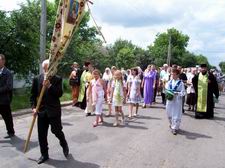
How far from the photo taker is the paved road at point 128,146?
7.52m

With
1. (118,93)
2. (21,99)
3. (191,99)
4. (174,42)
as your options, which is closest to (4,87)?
(118,93)

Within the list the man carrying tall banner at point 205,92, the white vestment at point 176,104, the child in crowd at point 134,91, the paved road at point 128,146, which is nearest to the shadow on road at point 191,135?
the paved road at point 128,146

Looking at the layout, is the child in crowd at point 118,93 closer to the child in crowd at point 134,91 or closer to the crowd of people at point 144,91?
the crowd of people at point 144,91

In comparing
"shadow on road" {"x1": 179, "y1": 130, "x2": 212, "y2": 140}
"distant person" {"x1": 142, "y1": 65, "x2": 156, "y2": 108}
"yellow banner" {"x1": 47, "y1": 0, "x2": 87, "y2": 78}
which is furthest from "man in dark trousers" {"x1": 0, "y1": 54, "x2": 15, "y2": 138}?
"distant person" {"x1": 142, "y1": 65, "x2": 156, "y2": 108}

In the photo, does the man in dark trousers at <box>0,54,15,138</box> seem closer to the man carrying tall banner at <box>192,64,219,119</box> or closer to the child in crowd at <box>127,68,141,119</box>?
the child in crowd at <box>127,68,141,119</box>

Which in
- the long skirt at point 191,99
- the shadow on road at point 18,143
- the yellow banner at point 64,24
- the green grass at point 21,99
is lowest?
the shadow on road at point 18,143

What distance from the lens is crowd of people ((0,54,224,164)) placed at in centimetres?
737

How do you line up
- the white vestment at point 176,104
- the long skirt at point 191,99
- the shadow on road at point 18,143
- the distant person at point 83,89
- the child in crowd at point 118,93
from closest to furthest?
the shadow on road at point 18,143
the white vestment at point 176,104
the child in crowd at point 118,93
the distant person at point 83,89
the long skirt at point 191,99

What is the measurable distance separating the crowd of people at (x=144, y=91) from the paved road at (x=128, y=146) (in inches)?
22.0

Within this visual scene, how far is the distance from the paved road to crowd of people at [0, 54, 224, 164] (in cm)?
36

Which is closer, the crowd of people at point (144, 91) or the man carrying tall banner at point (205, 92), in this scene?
the crowd of people at point (144, 91)

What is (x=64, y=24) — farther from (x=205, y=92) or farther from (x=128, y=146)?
(x=205, y=92)

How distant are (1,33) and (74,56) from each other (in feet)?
45.9

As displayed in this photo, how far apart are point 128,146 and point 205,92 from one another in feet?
18.5
